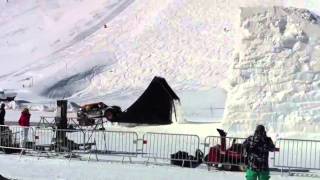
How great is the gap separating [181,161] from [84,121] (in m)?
13.1

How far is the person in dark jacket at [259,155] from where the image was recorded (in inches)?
429

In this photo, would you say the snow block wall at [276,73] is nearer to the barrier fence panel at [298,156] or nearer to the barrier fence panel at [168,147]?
the barrier fence panel at [168,147]

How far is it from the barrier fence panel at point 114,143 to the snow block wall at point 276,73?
3.48 metres

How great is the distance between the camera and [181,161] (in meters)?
16.3

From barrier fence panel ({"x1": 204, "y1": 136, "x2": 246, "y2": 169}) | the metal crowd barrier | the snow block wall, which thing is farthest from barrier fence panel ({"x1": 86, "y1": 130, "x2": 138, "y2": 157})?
the snow block wall

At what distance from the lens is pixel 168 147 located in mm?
18594

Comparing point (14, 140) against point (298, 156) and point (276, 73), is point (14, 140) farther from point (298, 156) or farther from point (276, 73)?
point (276, 73)

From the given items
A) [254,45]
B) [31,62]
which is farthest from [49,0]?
[254,45]

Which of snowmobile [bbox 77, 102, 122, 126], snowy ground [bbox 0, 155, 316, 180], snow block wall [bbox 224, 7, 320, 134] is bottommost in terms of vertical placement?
snowy ground [bbox 0, 155, 316, 180]

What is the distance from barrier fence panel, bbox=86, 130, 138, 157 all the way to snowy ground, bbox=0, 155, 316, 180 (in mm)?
1844

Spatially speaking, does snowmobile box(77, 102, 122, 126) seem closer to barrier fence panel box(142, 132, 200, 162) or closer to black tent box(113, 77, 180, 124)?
black tent box(113, 77, 180, 124)

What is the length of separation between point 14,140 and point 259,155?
9292 millimetres

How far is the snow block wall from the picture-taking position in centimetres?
2084

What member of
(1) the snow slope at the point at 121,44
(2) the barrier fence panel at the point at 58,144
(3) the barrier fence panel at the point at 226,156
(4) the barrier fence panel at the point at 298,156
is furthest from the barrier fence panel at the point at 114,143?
(1) the snow slope at the point at 121,44
